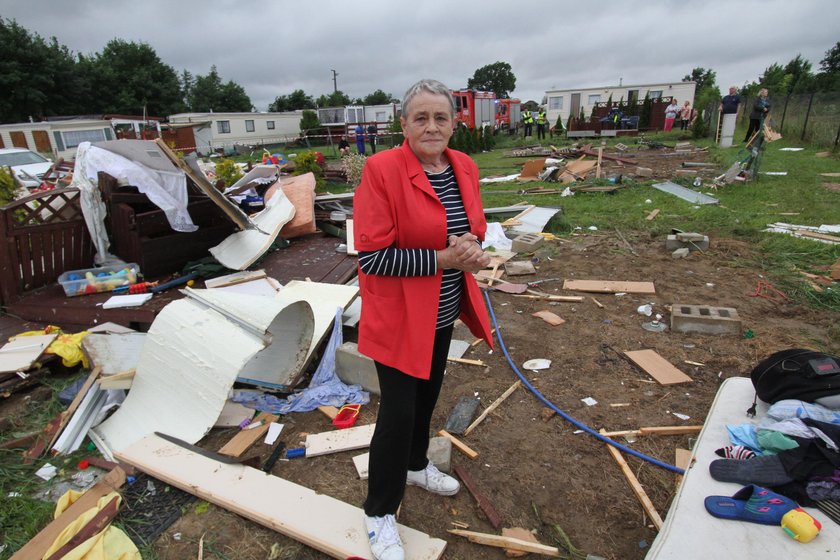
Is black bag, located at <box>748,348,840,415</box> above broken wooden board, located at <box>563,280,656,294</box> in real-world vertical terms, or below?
above

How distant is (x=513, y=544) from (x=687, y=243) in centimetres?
585

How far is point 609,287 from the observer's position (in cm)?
541

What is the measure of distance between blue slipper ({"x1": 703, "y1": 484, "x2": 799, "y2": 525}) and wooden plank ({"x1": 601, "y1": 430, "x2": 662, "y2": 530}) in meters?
0.44

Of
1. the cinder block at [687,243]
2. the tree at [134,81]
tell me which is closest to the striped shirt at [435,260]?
the cinder block at [687,243]

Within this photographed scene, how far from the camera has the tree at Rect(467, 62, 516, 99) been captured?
10012 cm

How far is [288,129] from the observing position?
132 feet

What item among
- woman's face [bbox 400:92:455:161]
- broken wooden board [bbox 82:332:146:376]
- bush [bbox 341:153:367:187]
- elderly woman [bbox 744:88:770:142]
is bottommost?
broken wooden board [bbox 82:332:146:376]

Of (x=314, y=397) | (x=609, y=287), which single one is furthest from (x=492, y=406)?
(x=609, y=287)

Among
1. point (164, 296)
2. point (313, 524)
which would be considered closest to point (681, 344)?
point (313, 524)

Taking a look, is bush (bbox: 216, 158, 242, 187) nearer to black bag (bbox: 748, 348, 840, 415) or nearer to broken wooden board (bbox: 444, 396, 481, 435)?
broken wooden board (bbox: 444, 396, 481, 435)

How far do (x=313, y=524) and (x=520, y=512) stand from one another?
3.69ft

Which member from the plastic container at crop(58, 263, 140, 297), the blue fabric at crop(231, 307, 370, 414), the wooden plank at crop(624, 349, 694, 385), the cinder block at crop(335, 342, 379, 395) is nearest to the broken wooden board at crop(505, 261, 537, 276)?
the wooden plank at crop(624, 349, 694, 385)

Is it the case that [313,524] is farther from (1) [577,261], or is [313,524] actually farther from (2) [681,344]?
(1) [577,261]

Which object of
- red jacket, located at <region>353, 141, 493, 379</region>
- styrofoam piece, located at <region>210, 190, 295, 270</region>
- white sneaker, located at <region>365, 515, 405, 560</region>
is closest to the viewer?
red jacket, located at <region>353, 141, 493, 379</region>
